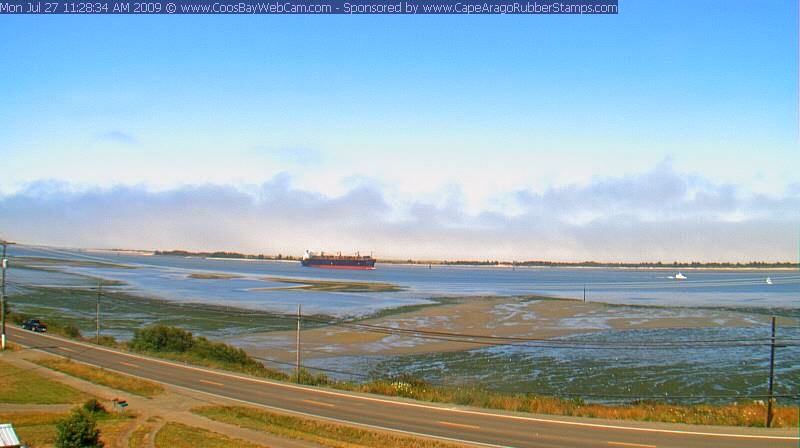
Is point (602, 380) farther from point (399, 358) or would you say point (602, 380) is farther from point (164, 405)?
point (164, 405)

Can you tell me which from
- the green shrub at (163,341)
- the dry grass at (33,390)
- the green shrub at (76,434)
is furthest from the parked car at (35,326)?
the green shrub at (76,434)

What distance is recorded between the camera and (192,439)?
20984 mm

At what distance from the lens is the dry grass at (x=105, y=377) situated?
97.1 feet

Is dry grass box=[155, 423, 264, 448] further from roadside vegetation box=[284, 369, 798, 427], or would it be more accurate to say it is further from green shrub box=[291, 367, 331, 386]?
green shrub box=[291, 367, 331, 386]

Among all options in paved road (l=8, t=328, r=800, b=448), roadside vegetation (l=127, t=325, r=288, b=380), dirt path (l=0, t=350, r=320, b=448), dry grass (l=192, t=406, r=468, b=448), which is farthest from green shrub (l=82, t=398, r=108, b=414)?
roadside vegetation (l=127, t=325, r=288, b=380)

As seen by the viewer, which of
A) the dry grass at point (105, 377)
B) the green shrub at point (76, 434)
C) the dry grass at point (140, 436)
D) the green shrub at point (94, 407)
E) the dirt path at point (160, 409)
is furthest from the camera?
the dry grass at point (105, 377)

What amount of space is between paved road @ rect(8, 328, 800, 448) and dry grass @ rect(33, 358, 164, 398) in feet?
4.51

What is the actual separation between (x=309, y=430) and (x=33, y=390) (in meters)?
15.8

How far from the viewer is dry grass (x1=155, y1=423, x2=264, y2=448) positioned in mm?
20250

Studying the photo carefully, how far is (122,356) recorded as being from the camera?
4059cm

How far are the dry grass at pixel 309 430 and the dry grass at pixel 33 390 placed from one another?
23.9 feet

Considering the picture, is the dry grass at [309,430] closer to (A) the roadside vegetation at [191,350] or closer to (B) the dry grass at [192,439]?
(B) the dry grass at [192,439]

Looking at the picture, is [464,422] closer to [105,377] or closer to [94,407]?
[94,407]

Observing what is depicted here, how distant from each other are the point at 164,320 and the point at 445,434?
1889 inches
